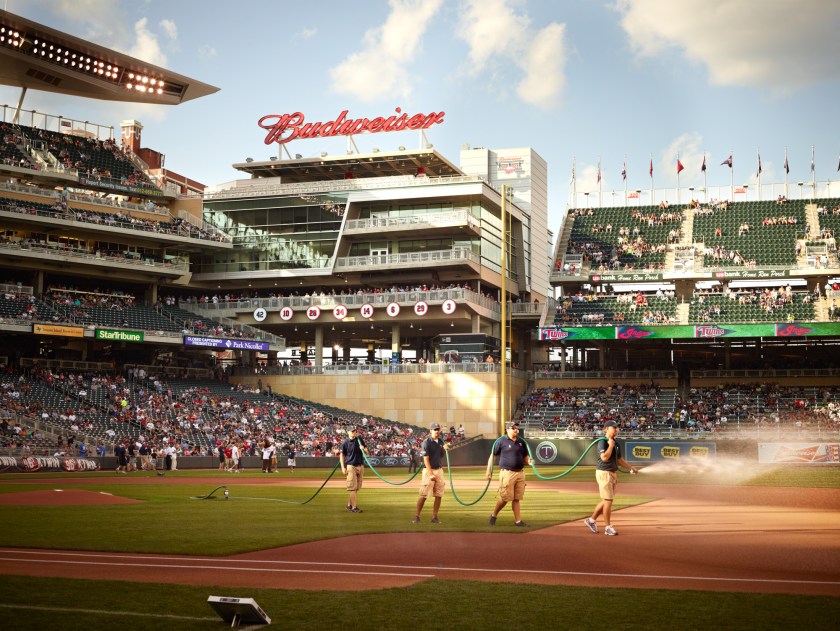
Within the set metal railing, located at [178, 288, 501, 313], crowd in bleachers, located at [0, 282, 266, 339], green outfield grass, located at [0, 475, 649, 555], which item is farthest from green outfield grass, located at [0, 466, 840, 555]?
metal railing, located at [178, 288, 501, 313]

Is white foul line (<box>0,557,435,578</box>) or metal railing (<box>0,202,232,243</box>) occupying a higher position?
metal railing (<box>0,202,232,243</box>)

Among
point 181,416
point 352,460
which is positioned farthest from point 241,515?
point 181,416

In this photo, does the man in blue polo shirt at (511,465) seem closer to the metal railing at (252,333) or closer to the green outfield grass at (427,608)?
the green outfield grass at (427,608)

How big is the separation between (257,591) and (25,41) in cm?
5926

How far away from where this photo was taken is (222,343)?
65.2 meters

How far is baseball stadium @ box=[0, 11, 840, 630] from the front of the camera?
2233 centimetres

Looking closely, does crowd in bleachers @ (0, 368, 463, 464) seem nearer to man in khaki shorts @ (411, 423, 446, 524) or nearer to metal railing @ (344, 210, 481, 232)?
metal railing @ (344, 210, 481, 232)

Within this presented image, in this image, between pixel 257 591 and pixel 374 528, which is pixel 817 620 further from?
pixel 374 528

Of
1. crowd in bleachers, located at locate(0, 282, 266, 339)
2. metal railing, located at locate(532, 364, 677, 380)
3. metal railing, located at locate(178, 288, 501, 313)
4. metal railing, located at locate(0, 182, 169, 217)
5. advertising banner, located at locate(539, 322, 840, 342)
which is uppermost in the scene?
metal railing, located at locate(0, 182, 169, 217)

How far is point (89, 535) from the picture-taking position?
1691 centimetres

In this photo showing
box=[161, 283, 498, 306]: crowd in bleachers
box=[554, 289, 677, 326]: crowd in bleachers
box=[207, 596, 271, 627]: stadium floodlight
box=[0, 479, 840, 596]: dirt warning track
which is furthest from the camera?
box=[161, 283, 498, 306]: crowd in bleachers

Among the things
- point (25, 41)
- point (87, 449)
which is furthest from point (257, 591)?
point (25, 41)

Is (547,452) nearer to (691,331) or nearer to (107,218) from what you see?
(691,331)

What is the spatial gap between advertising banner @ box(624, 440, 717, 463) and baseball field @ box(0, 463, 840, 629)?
18.9 metres
